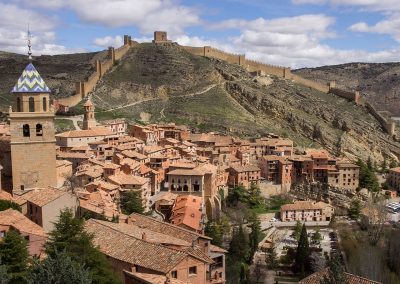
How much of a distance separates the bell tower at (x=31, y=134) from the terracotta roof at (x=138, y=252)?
4.10m

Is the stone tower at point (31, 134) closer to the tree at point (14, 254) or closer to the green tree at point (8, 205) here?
the green tree at point (8, 205)

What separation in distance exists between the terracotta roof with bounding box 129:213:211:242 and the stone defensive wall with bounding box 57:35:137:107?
3990 cm

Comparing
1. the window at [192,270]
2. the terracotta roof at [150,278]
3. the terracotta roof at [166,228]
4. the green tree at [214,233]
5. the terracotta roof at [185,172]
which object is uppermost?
the terracotta roof at [150,278]

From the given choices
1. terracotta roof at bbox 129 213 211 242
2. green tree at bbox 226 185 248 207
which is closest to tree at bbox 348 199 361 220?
green tree at bbox 226 185 248 207

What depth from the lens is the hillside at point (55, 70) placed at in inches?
2709

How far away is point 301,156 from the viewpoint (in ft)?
154

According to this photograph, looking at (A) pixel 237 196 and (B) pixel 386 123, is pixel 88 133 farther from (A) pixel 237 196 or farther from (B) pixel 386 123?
(B) pixel 386 123

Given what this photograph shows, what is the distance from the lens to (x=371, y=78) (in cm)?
12719

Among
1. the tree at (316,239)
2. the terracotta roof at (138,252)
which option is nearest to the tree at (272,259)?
the tree at (316,239)

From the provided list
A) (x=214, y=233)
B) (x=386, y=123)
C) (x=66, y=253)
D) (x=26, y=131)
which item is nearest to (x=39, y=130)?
(x=26, y=131)

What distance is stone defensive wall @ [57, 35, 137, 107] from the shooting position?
5925 centimetres

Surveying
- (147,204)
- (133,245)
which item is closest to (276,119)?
(147,204)

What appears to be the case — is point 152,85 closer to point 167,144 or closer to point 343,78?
point 167,144

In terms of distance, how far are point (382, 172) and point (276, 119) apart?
16.1 metres
